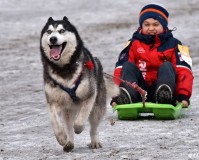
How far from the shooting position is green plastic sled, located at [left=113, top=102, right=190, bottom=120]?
7.47 m

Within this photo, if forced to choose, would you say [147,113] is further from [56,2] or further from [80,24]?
[56,2]

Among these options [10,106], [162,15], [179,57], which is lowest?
[10,106]

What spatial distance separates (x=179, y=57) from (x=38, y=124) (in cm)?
187

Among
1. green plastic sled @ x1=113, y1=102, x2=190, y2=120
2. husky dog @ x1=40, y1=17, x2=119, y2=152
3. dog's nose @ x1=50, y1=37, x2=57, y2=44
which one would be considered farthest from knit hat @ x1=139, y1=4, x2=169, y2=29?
dog's nose @ x1=50, y1=37, x2=57, y2=44

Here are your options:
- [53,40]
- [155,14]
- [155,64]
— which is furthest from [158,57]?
[53,40]

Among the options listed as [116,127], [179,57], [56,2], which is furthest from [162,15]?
[56,2]

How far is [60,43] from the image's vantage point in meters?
5.86

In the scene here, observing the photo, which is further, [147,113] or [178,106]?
[147,113]

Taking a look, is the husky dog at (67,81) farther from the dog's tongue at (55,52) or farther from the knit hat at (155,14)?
the knit hat at (155,14)

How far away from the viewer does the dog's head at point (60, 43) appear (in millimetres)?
5906

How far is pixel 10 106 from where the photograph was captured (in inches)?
375

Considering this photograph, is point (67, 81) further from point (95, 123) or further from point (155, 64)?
point (155, 64)

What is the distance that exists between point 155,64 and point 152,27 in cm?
49

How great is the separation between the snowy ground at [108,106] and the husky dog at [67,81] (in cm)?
22
